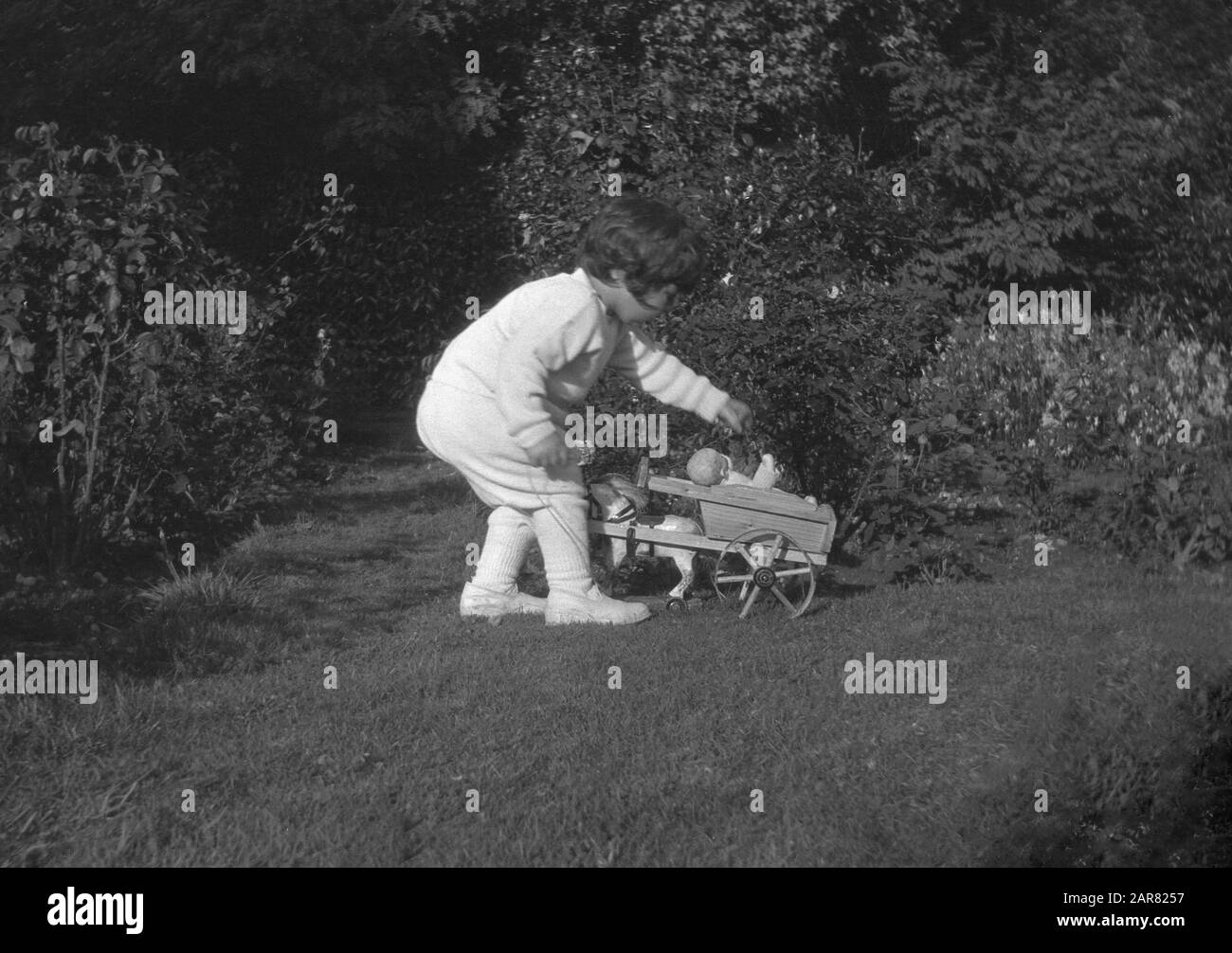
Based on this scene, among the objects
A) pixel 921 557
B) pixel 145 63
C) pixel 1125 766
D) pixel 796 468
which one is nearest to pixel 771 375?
pixel 796 468

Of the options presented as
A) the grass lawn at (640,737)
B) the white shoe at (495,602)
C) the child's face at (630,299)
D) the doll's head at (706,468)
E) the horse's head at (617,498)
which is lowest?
the grass lawn at (640,737)

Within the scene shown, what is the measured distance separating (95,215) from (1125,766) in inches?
177

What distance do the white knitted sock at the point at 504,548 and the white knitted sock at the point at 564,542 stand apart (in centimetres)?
11

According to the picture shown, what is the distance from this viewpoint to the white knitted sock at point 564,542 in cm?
514

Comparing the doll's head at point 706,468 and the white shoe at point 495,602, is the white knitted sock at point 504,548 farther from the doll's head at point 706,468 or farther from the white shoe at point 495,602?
the doll's head at point 706,468

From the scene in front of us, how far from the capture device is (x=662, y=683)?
4.44 meters

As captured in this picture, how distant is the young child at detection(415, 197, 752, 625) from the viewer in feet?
15.9

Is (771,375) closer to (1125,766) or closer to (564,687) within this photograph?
(564,687)

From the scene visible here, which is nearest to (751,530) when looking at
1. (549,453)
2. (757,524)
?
(757,524)

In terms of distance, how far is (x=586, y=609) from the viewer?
16.9ft

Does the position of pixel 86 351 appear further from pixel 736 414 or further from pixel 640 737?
pixel 640 737

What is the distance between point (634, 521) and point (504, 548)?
0.52 meters

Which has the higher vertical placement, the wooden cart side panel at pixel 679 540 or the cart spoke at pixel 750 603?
the wooden cart side panel at pixel 679 540

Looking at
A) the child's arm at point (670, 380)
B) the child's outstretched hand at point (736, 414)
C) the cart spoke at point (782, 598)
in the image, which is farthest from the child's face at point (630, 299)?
the cart spoke at point (782, 598)
